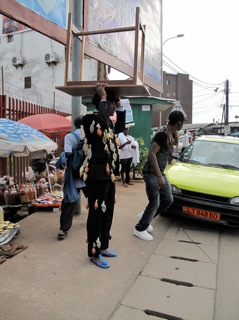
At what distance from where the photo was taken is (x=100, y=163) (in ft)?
10.1

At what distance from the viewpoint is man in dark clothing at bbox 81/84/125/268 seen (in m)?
3.00

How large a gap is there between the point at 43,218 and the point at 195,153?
10.6 ft

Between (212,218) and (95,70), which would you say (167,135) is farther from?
(95,70)

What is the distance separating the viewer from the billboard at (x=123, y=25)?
4.98 metres

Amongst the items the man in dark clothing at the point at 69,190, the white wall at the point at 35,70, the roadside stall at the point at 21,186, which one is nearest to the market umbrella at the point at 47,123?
the roadside stall at the point at 21,186

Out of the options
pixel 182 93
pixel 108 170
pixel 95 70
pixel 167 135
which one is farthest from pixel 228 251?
pixel 182 93

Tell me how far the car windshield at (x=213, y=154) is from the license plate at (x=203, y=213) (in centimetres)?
122

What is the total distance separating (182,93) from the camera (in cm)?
6006

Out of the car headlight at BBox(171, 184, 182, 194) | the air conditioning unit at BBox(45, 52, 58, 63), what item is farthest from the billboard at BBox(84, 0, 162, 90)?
→ the air conditioning unit at BBox(45, 52, 58, 63)

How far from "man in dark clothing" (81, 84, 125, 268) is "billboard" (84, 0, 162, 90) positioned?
225 centimetres

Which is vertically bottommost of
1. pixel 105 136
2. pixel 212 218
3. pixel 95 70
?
pixel 212 218

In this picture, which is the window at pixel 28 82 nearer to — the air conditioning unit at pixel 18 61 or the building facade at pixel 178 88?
the air conditioning unit at pixel 18 61

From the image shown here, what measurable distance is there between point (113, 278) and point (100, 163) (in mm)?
1208

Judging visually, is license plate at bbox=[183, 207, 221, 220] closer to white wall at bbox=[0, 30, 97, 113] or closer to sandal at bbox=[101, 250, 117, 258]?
sandal at bbox=[101, 250, 117, 258]
